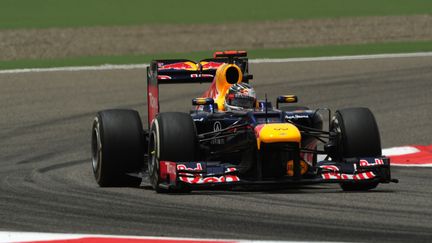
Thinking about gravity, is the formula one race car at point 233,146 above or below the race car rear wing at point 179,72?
below

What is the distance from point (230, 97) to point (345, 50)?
1828 cm

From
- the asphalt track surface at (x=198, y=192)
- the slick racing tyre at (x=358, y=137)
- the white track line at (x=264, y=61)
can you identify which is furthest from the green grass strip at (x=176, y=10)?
the slick racing tyre at (x=358, y=137)

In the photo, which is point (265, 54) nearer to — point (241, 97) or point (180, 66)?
point (180, 66)

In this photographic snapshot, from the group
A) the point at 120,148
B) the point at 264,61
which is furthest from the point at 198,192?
the point at 264,61

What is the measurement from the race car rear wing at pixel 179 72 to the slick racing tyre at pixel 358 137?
2.45 m

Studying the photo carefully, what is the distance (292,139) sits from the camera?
1166 centimetres

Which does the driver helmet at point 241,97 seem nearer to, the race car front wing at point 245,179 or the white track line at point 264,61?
the race car front wing at point 245,179

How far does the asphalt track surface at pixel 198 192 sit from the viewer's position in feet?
30.4

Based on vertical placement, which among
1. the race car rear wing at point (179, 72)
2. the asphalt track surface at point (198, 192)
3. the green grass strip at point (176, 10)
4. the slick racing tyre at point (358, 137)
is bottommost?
the green grass strip at point (176, 10)

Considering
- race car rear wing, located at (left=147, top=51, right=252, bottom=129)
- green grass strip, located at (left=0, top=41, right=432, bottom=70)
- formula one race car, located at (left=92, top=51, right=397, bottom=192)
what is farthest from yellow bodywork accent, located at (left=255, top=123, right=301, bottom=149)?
green grass strip, located at (left=0, top=41, right=432, bottom=70)

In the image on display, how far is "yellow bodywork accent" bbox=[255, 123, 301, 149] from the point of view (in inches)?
456

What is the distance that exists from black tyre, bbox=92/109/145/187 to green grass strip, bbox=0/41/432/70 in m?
15.3

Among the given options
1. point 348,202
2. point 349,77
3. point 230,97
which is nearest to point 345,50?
point 349,77

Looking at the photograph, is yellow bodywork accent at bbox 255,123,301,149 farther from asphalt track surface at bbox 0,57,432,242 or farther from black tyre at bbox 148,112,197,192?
black tyre at bbox 148,112,197,192
